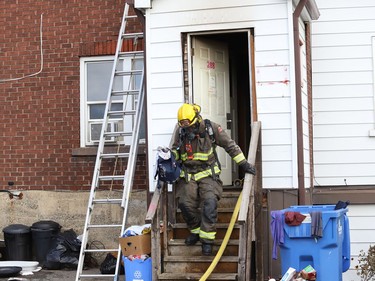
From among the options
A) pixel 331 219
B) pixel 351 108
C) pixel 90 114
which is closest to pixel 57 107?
pixel 90 114

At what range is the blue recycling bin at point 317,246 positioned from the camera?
8328 mm

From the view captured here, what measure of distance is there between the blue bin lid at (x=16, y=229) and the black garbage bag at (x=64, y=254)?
62 cm

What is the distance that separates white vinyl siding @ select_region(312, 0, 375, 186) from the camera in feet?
37.3

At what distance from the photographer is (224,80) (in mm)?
11203

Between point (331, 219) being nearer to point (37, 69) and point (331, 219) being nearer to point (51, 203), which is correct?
point (51, 203)

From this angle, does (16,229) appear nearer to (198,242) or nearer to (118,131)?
(118,131)

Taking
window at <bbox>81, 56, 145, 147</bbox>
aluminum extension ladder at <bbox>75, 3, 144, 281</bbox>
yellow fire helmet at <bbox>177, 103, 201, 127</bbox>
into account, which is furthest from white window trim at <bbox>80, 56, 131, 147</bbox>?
yellow fire helmet at <bbox>177, 103, 201, 127</bbox>

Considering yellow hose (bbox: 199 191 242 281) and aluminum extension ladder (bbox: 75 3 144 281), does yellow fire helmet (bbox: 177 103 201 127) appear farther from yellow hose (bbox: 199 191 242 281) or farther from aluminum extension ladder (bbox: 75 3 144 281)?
aluminum extension ladder (bbox: 75 3 144 281)

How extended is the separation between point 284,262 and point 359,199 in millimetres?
2907

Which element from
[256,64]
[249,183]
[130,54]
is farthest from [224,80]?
[249,183]

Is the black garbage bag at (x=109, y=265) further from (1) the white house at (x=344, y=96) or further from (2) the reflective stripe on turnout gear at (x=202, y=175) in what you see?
(1) the white house at (x=344, y=96)

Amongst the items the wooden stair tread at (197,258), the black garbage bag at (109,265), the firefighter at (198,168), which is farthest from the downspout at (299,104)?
the black garbage bag at (109,265)

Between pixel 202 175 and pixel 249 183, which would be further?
pixel 202 175

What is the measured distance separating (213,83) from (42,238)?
3681mm
